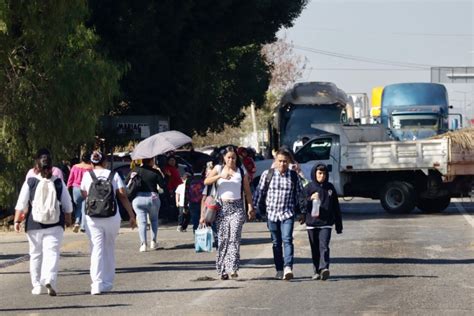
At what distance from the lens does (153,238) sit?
65.1 ft

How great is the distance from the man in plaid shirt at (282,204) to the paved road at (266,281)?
A: 1.17ft

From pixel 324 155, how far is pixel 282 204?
1569 centimetres

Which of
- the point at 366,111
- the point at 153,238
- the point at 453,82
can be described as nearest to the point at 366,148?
the point at 153,238

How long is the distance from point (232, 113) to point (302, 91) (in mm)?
6160

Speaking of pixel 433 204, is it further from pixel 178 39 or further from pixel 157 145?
pixel 157 145

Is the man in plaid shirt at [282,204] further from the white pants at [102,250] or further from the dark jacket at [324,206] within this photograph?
the white pants at [102,250]

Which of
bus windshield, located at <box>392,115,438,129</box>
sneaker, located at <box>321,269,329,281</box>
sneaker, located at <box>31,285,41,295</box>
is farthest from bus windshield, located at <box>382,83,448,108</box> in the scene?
sneaker, located at <box>31,285,41,295</box>

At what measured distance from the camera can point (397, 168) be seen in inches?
1129

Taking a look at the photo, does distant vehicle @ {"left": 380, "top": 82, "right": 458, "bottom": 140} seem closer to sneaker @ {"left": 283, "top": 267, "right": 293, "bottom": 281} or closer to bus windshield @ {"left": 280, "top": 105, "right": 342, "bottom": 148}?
bus windshield @ {"left": 280, "top": 105, "right": 342, "bottom": 148}

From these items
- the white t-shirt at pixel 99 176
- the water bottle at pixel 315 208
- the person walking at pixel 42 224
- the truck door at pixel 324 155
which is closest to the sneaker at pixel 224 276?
the water bottle at pixel 315 208

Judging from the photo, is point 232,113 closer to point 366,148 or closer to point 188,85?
point 188,85

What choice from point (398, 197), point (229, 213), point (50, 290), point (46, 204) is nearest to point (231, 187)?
point (229, 213)

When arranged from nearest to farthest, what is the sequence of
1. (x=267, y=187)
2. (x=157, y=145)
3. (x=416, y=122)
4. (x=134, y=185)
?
(x=267, y=187)
(x=134, y=185)
(x=157, y=145)
(x=416, y=122)

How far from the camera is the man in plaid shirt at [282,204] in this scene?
1466 cm
